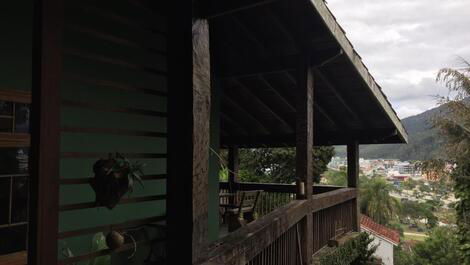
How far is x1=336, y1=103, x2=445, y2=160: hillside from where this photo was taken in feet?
51.5

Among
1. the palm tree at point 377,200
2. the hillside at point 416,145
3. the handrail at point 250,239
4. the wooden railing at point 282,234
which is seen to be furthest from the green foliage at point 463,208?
the palm tree at point 377,200

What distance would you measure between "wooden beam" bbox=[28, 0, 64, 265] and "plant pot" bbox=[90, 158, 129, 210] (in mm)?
299

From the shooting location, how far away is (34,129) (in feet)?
6.27

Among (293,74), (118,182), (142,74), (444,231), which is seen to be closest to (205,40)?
(118,182)

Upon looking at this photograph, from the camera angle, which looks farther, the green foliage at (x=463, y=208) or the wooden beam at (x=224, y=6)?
the green foliage at (x=463, y=208)

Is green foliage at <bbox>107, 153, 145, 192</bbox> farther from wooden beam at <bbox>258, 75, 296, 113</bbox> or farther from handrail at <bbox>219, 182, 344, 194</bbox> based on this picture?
handrail at <bbox>219, 182, 344, 194</bbox>

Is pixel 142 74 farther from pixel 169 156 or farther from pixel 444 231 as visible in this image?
pixel 444 231

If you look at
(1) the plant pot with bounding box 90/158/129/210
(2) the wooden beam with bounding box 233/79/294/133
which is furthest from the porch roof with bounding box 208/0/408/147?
(1) the plant pot with bounding box 90/158/129/210

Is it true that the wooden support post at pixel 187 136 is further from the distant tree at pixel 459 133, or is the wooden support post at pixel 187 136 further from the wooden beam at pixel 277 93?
the distant tree at pixel 459 133

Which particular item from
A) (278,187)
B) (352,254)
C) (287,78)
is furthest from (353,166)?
(287,78)

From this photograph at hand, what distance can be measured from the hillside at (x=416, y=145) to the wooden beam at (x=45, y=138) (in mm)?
15874

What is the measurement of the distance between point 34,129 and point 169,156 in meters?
0.93

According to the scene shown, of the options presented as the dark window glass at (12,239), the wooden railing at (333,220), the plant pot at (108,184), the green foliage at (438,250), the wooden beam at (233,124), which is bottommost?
the green foliage at (438,250)

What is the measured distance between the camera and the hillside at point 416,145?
15.7 metres
